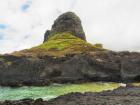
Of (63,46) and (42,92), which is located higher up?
(63,46)

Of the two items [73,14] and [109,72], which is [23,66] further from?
[73,14]

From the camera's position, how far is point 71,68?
354ft

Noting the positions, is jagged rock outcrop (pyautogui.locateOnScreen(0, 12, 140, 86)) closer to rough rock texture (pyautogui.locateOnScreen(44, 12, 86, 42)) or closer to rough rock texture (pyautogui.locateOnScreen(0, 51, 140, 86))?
rough rock texture (pyautogui.locateOnScreen(0, 51, 140, 86))

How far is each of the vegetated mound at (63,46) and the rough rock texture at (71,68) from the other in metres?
19.5

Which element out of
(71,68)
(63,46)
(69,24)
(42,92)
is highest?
(69,24)

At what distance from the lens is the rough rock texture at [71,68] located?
343 feet

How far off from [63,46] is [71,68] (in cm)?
4233

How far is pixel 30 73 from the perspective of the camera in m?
110

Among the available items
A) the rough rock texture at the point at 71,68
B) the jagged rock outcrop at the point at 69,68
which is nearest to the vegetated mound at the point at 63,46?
the jagged rock outcrop at the point at 69,68

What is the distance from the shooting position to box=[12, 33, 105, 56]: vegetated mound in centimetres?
13749

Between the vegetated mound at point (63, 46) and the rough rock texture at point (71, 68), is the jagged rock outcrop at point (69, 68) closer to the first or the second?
the rough rock texture at point (71, 68)

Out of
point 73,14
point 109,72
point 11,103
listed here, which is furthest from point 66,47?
point 11,103

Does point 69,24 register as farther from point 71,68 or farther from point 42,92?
point 42,92

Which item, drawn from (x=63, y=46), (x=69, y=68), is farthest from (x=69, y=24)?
(x=69, y=68)
